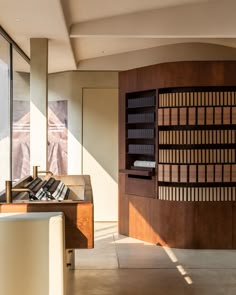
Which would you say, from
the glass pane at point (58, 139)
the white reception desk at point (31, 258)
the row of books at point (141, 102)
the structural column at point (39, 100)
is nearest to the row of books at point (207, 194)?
the row of books at point (141, 102)

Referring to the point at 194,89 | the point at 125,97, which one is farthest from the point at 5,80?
the point at 194,89

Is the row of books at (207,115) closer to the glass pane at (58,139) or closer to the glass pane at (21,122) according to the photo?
the glass pane at (58,139)

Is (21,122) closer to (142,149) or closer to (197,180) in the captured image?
(142,149)

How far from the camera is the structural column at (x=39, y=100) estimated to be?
5980mm

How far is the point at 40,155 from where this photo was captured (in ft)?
20.3

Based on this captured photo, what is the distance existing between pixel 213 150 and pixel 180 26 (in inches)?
66.9

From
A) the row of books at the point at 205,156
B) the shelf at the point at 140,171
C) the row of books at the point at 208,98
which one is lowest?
the shelf at the point at 140,171

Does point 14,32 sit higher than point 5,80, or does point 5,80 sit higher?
point 14,32

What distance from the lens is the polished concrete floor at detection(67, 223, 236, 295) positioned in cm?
472

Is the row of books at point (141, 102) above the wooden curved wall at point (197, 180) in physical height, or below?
above

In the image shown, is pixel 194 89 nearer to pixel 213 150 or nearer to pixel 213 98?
pixel 213 98

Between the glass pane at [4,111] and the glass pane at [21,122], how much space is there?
189cm

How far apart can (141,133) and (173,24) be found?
1.72 meters

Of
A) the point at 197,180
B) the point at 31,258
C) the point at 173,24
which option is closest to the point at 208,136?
the point at 197,180
